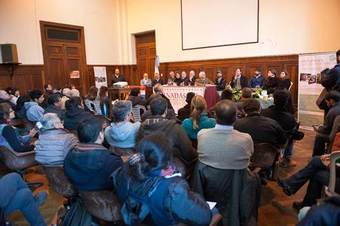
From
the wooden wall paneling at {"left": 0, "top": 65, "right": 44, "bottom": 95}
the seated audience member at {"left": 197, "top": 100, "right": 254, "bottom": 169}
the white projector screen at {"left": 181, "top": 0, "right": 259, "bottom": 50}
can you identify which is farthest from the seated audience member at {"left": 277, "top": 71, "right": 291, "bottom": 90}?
the wooden wall paneling at {"left": 0, "top": 65, "right": 44, "bottom": 95}

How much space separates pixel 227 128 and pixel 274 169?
1.40m

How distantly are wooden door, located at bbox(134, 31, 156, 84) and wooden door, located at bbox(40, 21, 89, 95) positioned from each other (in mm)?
2371

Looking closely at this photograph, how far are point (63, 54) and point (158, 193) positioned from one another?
9.55 m

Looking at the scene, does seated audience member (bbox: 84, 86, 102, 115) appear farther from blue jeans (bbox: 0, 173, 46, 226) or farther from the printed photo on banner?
the printed photo on banner

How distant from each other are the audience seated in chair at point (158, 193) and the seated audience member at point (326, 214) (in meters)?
0.47

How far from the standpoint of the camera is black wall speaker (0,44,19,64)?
7.77m

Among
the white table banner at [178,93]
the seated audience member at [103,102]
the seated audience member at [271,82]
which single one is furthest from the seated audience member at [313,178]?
the seated audience member at [271,82]

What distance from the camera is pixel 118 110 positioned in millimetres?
2600

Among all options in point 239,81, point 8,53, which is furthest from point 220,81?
point 8,53

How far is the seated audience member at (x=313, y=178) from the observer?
7.54 feet

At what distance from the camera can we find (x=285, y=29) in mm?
7582

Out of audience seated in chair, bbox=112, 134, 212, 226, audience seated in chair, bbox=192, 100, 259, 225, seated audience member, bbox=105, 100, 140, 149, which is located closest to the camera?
audience seated in chair, bbox=112, 134, 212, 226

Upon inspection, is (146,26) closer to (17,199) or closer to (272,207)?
(272,207)

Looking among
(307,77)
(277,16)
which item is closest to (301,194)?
(307,77)
